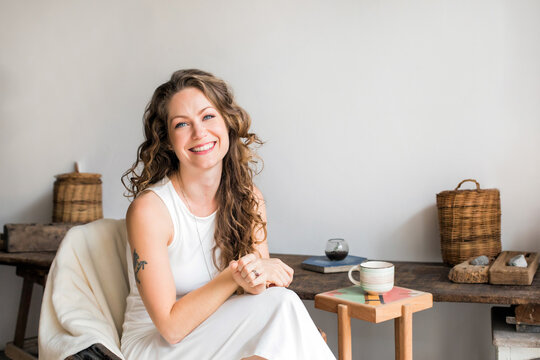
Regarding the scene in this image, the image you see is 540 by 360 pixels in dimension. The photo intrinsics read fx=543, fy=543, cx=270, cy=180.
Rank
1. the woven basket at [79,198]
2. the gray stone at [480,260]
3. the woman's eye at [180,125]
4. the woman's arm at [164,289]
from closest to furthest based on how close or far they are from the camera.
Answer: the woman's arm at [164,289]
the woman's eye at [180,125]
the gray stone at [480,260]
the woven basket at [79,198]

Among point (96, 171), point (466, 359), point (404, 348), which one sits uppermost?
point (96, 171)

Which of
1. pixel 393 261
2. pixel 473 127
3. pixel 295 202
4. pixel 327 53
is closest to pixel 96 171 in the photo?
pixel 295 202

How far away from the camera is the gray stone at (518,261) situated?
1898 mm

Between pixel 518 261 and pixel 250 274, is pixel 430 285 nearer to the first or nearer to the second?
pixel 518 261

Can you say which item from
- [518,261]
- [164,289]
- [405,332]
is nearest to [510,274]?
[518,261]

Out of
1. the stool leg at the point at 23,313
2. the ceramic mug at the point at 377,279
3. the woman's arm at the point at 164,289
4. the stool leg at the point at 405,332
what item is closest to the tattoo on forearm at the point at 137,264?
the woman's arm at the point at 164,289

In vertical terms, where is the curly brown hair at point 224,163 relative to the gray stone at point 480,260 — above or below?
above

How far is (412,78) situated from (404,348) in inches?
46.8

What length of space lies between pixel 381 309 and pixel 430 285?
1.22 feet

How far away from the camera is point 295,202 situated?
2.62 m

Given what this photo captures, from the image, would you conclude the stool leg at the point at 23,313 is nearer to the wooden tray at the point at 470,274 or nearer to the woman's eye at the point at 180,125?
the woman's eye at the point at 180,125

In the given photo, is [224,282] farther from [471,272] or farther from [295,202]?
[295,202]

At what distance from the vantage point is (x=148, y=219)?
5.55ft

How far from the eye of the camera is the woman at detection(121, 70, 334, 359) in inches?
60.6
